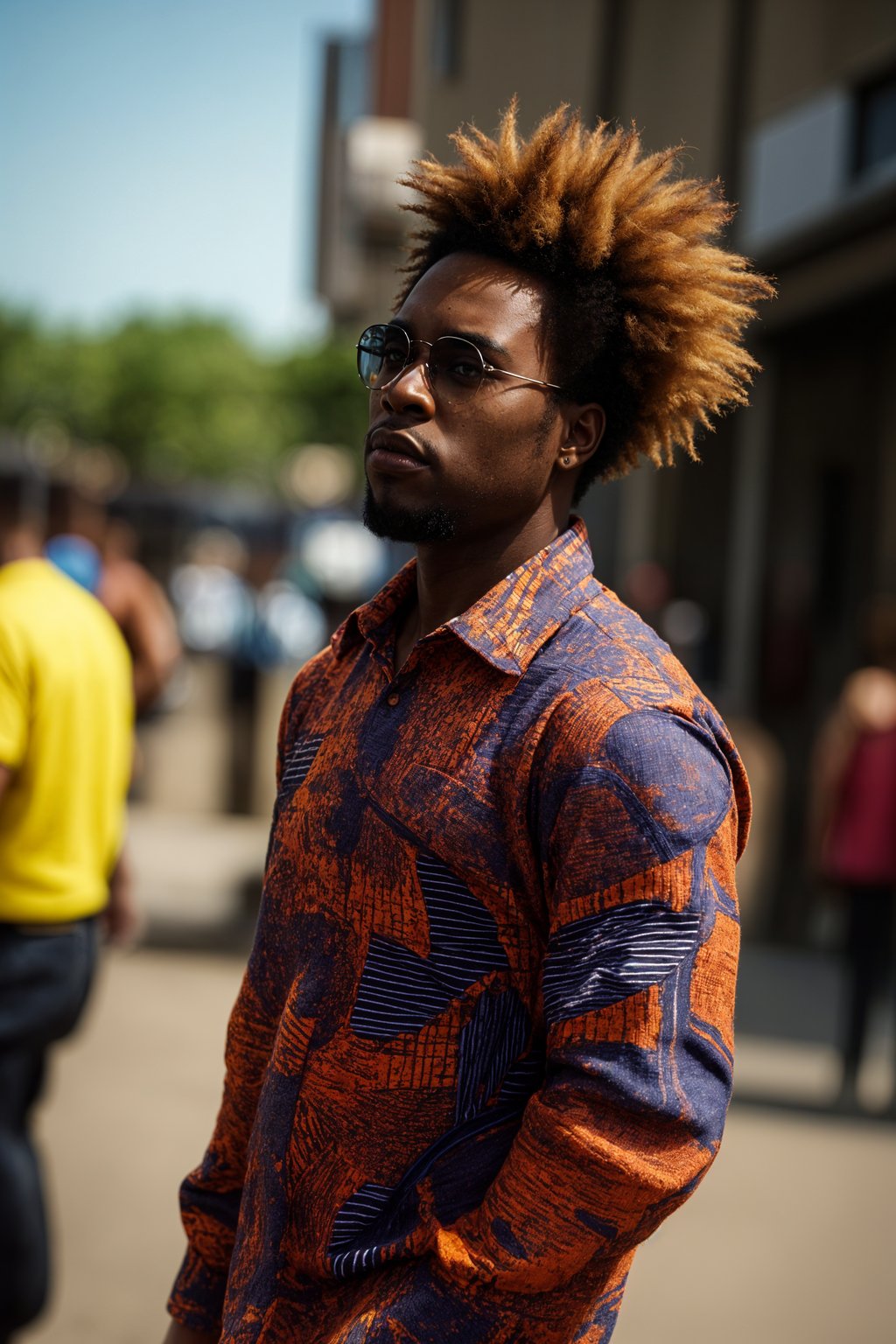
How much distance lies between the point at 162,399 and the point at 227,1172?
70.4 m

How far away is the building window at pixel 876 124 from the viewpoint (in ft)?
32.1

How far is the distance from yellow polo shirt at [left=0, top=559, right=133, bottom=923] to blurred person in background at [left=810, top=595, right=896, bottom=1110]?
3460 millimetres

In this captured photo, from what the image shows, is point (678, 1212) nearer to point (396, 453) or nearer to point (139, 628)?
point (139, 628)

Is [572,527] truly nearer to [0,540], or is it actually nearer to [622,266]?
[622,266]

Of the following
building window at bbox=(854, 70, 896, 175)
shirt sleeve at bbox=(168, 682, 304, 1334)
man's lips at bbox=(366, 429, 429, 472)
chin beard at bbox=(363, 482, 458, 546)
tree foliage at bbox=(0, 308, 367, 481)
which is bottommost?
shirt sleeve at bbox=(168, 682, 304, 1334)

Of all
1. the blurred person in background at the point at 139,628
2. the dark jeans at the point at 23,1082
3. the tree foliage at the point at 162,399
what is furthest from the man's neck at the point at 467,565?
the tree foliage at the point at 162,399

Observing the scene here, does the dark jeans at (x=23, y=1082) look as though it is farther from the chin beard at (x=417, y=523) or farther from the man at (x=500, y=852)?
the chin beard at (x=417, y=523)

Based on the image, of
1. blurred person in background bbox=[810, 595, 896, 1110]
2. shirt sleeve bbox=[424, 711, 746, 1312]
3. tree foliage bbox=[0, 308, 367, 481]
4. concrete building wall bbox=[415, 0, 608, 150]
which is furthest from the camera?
tree foliage bbox=[0, 308, 367, 481]

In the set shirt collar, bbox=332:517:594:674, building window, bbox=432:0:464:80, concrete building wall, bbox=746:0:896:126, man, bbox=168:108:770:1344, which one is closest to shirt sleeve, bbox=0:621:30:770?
man, bbox=168:108:770:1344

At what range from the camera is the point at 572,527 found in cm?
180

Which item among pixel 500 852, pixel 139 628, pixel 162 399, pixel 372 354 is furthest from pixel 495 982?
pixel 162 399

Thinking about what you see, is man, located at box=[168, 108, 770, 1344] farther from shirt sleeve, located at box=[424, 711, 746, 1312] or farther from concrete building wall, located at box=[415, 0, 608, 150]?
concrete building wall, located at box=[415, 0, 608, 150]

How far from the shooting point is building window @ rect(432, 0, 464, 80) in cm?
827

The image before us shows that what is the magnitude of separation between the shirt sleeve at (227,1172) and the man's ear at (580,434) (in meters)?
0.58
